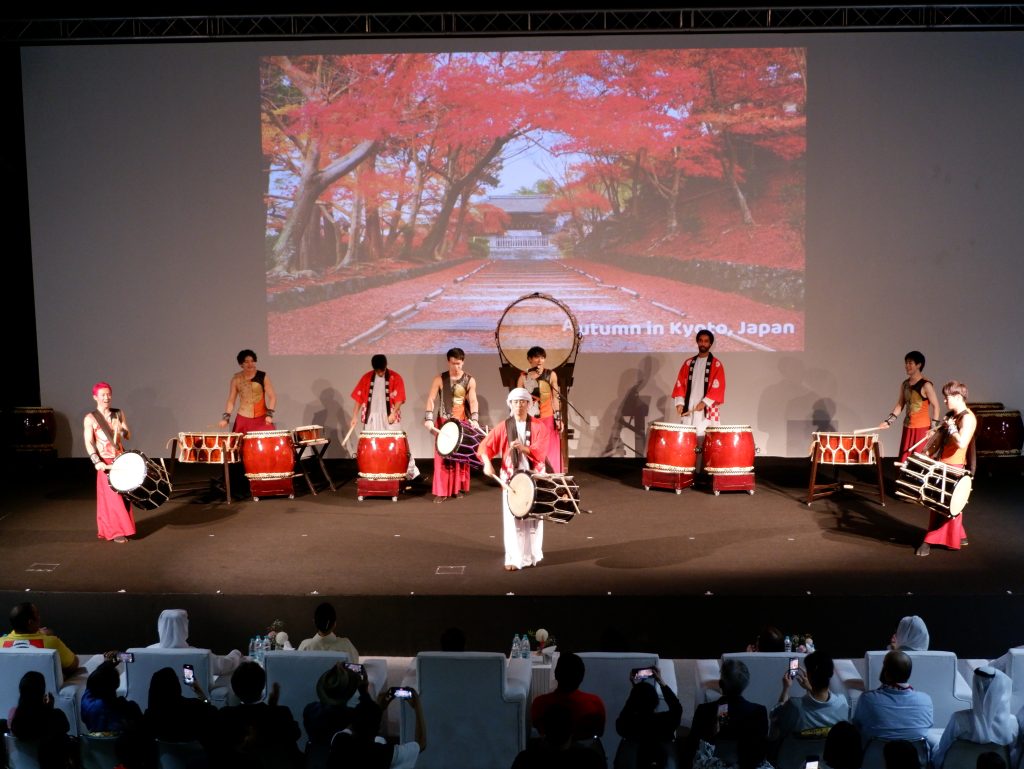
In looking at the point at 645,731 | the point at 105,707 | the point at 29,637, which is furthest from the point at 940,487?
the point at 29,637

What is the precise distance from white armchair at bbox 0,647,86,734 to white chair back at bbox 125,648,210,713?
237 mm

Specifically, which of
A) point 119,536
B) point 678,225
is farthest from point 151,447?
point 678,225

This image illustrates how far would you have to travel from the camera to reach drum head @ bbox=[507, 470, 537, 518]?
22.0 feet

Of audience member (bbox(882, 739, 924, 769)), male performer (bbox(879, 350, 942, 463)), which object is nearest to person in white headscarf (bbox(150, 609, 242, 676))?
audience member (bbox(882, 739, 924, 769))

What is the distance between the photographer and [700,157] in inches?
423

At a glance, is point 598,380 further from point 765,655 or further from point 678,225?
point 765,655

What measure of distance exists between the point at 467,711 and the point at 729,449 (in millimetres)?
5298

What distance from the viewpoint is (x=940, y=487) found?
714cm

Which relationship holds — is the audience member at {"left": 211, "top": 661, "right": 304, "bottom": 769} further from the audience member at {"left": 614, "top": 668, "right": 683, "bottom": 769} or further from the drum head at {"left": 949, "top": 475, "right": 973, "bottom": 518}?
the drum head at {"left": 949, "top": 475, "right": 973, "bottom": 518}

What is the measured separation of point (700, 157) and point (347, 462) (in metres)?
4.66

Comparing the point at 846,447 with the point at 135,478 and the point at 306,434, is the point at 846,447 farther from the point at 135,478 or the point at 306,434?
the point at 135,478

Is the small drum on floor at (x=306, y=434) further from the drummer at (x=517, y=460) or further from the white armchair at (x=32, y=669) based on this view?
the white armchair at (x=32, y=669)

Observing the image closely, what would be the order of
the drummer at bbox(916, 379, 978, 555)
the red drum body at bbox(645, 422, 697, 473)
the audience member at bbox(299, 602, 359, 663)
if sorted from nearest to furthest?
the audience member at bbox(299, 602, 359, 663) → the drummer at bbox(916, 379, 978, 555) → the red drum body at bbox(645, 422, 697, 473)

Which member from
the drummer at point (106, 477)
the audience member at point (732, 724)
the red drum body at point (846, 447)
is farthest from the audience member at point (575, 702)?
the red drum body at point (846, 447)
